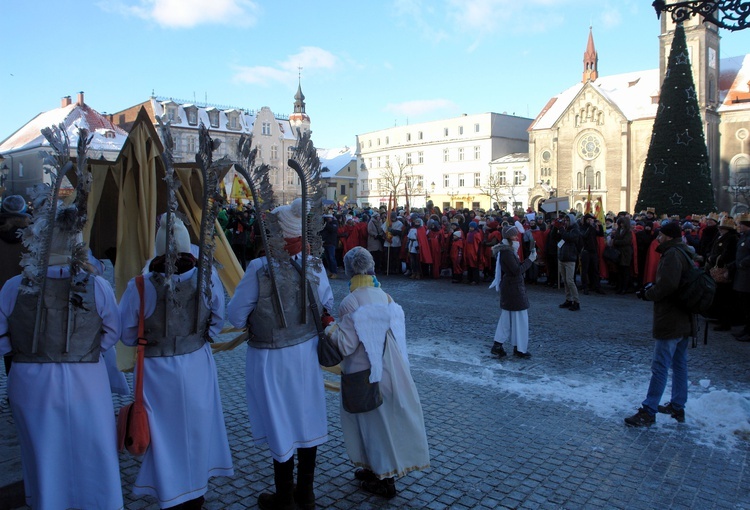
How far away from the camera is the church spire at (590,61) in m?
68.8

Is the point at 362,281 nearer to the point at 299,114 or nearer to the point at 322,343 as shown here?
the point at 322,343

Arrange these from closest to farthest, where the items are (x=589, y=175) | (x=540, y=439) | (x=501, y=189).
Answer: (x=540, y=439), (x=589, y=175), (x=501, y=189)

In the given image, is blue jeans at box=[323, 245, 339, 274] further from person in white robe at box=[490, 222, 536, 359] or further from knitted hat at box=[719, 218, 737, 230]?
knitted hat at box=[719, 218, 737, 230]

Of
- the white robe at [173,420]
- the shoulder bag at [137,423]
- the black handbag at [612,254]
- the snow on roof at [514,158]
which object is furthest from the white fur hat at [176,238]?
the snow on roof at [514,158]

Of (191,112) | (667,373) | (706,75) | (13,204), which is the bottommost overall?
(667,373)

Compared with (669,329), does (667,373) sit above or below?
below

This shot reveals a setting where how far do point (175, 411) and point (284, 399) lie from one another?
28.8 inches

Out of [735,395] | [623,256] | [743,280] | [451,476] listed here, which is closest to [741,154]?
[623,256]

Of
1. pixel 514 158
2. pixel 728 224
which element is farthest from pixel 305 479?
pixel 514 158

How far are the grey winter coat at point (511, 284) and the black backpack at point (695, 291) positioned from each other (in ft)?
8.59

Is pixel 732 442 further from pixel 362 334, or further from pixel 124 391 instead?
pixel 124 391

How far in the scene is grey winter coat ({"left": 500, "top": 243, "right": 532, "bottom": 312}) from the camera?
7.96 meters

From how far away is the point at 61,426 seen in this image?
10.8ft

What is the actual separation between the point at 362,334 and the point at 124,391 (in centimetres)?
310
